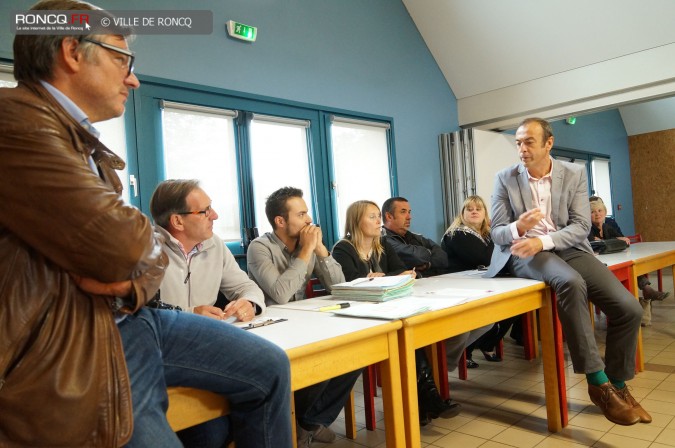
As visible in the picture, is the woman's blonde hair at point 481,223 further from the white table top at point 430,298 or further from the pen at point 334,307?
the pen at point 334,307

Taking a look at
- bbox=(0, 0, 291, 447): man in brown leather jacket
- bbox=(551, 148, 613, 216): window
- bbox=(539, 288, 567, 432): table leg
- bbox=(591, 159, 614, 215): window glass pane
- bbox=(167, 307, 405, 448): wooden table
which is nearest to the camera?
bbox=(0, 0, 291, 447): man in brown leather jacket

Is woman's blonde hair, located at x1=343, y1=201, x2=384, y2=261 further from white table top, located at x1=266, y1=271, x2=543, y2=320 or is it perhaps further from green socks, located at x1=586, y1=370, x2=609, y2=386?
green socks, located at x1=586, y1=370, x2=609, y2=386

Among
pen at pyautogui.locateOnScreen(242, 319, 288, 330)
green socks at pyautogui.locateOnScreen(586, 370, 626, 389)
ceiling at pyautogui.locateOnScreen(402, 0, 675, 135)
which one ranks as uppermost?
ceiling at pyautogui.locateOnScreen(402, 0, 675, 135)

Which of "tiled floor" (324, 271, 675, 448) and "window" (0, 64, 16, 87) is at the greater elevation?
"window" (0, 64, 16, 87)

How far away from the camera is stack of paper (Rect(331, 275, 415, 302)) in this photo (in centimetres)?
179

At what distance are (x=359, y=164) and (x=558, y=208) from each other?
7.29 ft

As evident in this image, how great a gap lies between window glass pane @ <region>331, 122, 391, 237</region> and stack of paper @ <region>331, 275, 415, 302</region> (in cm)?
219

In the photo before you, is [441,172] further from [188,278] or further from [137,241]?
[137,241]

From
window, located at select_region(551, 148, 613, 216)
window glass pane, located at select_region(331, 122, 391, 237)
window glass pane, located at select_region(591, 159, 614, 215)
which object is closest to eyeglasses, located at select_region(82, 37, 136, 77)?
window glass pane, located at select_region(331, 122, 391, 237)

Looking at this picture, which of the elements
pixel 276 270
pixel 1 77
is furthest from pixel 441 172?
pixel 1 77

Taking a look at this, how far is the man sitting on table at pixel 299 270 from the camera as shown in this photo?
1824mm

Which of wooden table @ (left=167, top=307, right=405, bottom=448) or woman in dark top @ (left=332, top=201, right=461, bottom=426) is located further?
woman in dark top @ (left=332, top=201, right=461, bottom=426)

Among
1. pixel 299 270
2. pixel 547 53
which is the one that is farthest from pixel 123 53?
pixel 547 53

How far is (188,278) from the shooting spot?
1.60 m
